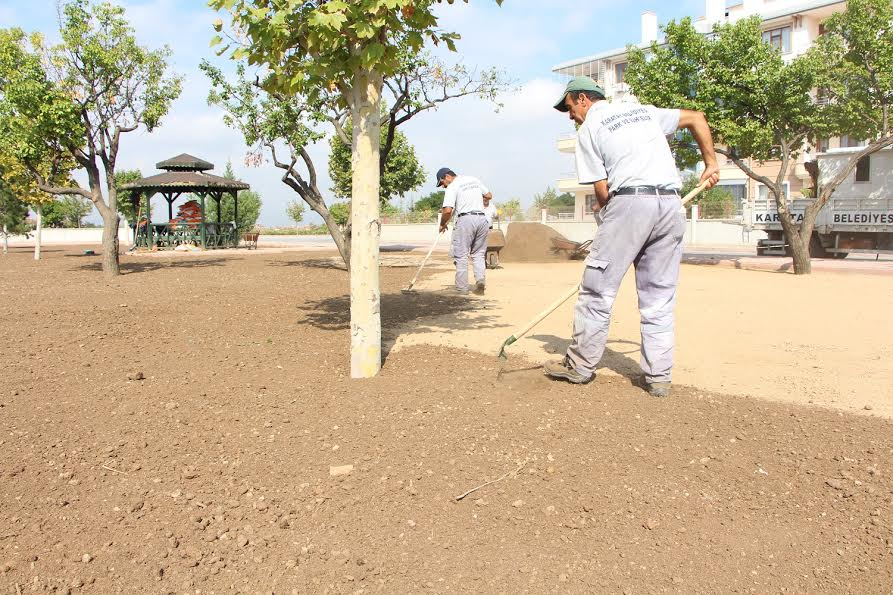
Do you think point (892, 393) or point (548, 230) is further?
point (548, 230)

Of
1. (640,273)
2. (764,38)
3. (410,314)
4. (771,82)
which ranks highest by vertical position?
(764,38)

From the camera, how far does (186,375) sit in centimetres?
449

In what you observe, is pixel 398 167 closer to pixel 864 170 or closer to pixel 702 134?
pixel 864 170

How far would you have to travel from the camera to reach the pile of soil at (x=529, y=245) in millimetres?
17531

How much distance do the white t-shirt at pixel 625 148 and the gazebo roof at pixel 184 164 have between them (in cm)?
2372

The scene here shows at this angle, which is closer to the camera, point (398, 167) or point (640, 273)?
point (640, 273)

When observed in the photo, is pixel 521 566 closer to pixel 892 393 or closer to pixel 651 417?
pixel 651 417

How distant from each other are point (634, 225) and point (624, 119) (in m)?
0.63

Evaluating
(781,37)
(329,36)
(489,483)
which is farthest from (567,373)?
(781,37)

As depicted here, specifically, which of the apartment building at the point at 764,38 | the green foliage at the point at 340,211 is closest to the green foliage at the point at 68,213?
the green foliage at the point at 340,211

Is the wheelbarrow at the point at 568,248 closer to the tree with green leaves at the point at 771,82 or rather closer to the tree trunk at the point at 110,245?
the tree with green leaves at the point at 771,82

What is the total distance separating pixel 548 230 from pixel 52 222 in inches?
1843

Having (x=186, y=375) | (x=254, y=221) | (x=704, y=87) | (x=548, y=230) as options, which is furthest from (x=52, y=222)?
(x=186, y=375)

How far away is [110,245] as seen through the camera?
13.1 m
